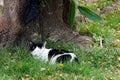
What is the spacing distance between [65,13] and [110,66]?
4.95 ft

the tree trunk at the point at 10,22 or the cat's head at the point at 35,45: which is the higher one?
the tree trunk at the point at 10,22

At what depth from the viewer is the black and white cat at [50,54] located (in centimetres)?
618

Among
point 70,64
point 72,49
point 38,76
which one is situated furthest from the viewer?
point 72,49

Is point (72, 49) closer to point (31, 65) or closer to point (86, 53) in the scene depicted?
point (86, 53)

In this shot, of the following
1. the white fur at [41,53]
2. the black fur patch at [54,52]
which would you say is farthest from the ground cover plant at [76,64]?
the black fur patch at [54,52]

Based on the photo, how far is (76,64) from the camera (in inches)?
238

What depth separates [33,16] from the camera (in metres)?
6.88

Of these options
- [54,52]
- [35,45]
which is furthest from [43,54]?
[35,45]

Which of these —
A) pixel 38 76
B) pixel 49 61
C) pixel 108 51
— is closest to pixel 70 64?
pixel 49 61

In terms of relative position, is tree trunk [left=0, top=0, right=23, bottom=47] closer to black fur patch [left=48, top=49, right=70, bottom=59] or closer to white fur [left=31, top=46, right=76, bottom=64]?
white fur [left=31, top=46, right=76, bottom=64]

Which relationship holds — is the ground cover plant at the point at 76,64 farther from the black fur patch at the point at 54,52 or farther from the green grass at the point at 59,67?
the black fur patch at the point at 54,52

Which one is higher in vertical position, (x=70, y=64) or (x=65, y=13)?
(x=65, y=13)

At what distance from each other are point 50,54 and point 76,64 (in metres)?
0.55

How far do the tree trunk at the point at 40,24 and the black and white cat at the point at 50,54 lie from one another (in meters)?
0.45
